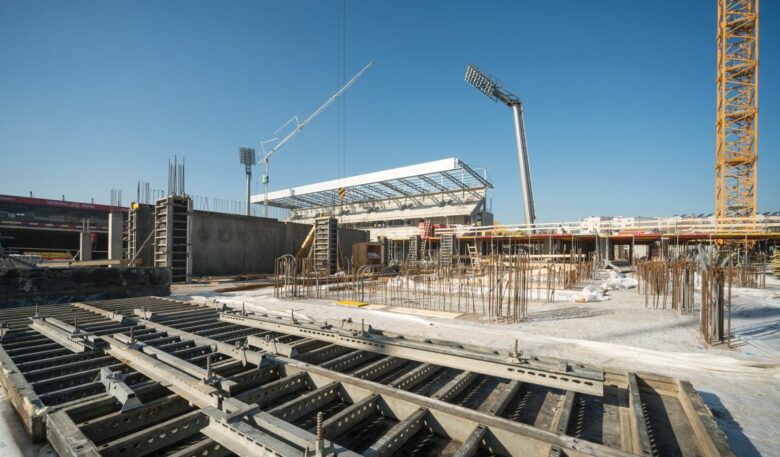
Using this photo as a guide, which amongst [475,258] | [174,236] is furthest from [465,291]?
[475,258]

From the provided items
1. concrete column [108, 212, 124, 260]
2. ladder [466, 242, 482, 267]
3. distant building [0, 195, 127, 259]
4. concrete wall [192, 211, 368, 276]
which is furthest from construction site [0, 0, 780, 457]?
distant building [0, 195, 127, 259]

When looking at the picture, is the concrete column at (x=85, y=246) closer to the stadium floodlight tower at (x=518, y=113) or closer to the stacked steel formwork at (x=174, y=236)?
the stacked steel formwork at (x=174, y=236)

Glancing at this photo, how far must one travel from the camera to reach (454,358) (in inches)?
161

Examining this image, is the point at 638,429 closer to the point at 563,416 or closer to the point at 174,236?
the point at 563,416

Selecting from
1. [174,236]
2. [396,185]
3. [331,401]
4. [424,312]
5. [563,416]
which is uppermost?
[396,185]

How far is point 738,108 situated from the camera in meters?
33.4

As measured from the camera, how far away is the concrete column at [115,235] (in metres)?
22.5

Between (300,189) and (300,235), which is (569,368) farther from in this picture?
(300,189)

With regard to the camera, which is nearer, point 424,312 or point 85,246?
point 424,312

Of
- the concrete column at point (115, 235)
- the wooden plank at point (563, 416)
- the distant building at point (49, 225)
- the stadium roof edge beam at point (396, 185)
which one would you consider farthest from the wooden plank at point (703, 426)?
the stadium roof edge beam at point (396, 185)

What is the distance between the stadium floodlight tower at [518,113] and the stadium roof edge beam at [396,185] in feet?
21.5

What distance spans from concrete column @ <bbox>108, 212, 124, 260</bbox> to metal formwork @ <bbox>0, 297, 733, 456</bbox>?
69.1ft

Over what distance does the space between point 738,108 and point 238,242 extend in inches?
1802

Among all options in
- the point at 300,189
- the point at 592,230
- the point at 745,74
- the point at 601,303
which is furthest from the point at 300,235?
the point at 745,74
